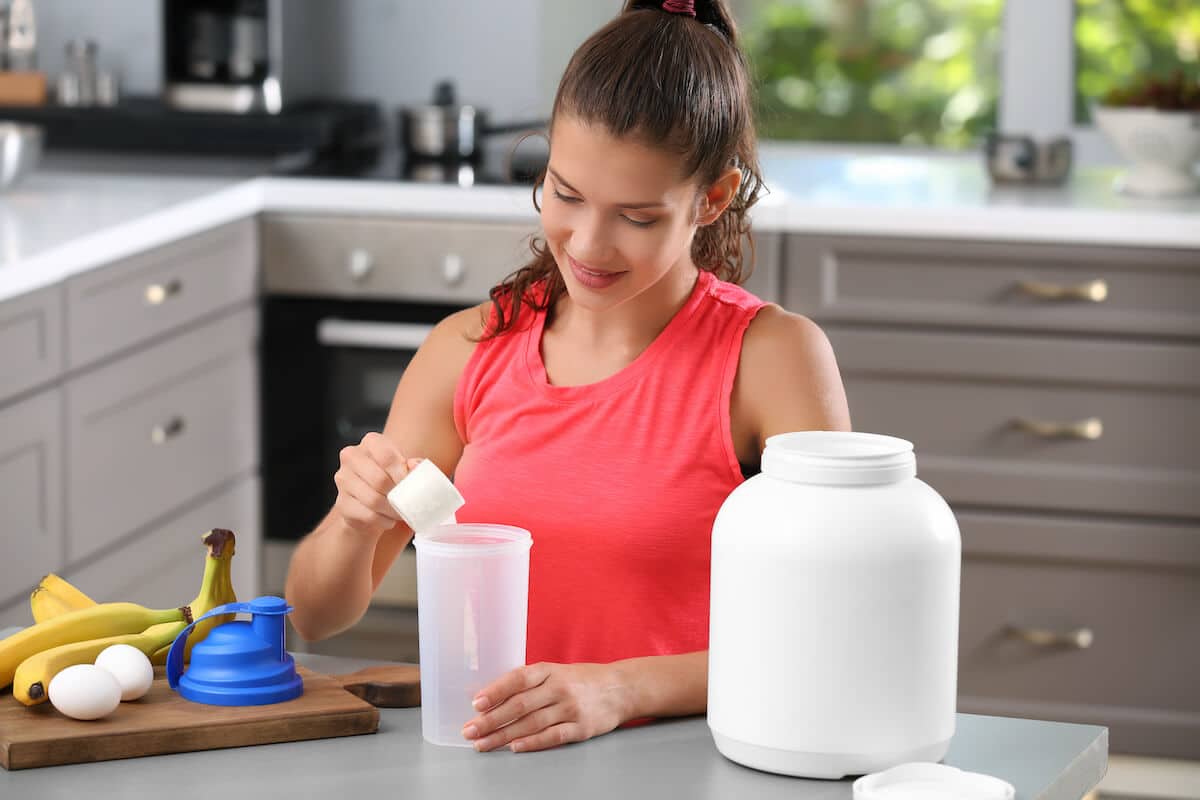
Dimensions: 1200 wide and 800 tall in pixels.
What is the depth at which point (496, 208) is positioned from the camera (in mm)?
3182

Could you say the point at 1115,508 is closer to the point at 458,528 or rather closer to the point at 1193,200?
the point at 1193,200

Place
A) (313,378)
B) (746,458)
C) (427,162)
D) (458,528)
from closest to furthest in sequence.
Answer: (458,528) → (746,458) → (313,378) → (427,162)

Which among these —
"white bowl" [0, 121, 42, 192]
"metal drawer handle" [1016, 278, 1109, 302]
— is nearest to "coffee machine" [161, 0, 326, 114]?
"white bowl" [0, 121, 42, 192]

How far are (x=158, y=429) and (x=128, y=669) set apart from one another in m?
1.79

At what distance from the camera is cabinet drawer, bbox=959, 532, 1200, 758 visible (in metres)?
3.12

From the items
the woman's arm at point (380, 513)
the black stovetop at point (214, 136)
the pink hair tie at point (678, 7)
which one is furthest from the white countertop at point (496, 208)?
the pink hair tie at point (678, 7)

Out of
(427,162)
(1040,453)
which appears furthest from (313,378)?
(1040,453)

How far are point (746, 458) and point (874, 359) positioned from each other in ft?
5.09

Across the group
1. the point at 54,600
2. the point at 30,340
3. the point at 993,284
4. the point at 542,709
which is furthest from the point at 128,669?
the point at 993,284

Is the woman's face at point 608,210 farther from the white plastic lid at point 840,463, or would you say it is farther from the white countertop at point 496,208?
the white countertop at point 496,208

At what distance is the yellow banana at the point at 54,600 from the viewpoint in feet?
4.72

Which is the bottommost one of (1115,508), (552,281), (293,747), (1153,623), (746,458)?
(1153,623)

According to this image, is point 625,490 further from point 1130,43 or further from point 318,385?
point 1130,43

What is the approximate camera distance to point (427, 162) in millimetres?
3590
